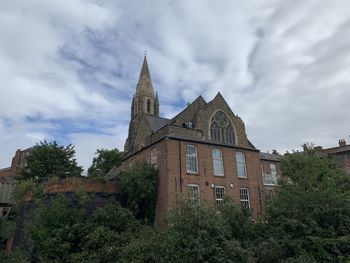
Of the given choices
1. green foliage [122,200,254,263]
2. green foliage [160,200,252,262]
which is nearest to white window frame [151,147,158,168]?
green foliage [122,200,254,263]

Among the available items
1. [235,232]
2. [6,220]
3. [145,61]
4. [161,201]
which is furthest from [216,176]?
[145,61]

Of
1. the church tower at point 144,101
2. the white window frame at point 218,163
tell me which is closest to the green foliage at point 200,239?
the white window frame at point 218,163

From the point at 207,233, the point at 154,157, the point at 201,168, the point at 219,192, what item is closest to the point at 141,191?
the point at 154,157

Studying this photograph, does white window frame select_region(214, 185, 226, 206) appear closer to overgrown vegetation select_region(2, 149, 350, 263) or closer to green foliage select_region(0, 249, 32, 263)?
overgrown vegetation select_region(2, 149, 350, 263)

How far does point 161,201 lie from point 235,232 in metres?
6.02

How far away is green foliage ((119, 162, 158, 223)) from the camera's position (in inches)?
821

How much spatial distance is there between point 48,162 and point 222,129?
19.5 m

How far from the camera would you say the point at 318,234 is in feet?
51.9

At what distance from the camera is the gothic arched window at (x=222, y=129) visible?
112ft

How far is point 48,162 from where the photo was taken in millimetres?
30953

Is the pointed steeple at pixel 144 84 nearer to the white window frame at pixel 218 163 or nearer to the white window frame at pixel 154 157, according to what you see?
the white window frame at pixel 154 157

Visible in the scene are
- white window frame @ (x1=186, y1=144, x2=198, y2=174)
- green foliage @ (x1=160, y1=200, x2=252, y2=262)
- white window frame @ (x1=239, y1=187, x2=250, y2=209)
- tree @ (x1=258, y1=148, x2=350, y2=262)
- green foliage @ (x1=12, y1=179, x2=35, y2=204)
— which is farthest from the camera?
white window frame @ (x1=239, y1=187, x2=250, y2=209)

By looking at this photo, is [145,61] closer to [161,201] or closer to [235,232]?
[161,201]

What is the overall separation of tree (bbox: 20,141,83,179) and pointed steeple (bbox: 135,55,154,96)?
2695 centimetres
